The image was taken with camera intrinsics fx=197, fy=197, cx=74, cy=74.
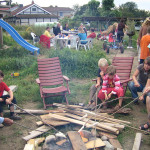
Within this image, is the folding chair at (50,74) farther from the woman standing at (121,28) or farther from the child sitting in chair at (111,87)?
the woman standing at (121,28)

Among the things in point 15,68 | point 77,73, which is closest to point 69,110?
point 77,73

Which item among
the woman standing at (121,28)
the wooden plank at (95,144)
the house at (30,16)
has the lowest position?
the wooden plank at (95,144)

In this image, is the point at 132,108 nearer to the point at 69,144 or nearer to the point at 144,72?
the point at 144,72

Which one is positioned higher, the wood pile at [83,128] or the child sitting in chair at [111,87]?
the child sitting in chair at [111,87]

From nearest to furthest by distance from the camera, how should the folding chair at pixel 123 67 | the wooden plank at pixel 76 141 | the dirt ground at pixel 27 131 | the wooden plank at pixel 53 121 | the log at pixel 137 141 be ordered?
the wooden plank at pixel 76 141 → the log at pixel 137 141 → the dirt ground at pixel 27 131 → the wooden plank at pixel 53 121 → the folding chair at pixel 123 67

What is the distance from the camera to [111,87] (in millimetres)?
4789

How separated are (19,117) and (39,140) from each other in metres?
1.14

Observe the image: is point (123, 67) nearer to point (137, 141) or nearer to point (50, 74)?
point (50, 74)

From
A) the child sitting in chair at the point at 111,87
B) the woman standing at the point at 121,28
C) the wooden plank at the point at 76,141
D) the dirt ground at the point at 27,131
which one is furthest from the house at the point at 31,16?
the wooden plank at the point at 76,141

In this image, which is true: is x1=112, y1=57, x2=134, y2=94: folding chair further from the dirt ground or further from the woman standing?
the woman standing

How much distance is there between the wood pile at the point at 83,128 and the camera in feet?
10.4

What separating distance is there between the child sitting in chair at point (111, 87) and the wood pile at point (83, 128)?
55 cm

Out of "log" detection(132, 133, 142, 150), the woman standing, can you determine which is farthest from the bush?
the woman standing

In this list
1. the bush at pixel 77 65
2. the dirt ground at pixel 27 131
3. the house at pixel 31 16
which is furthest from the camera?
the house at pixel 31 16
